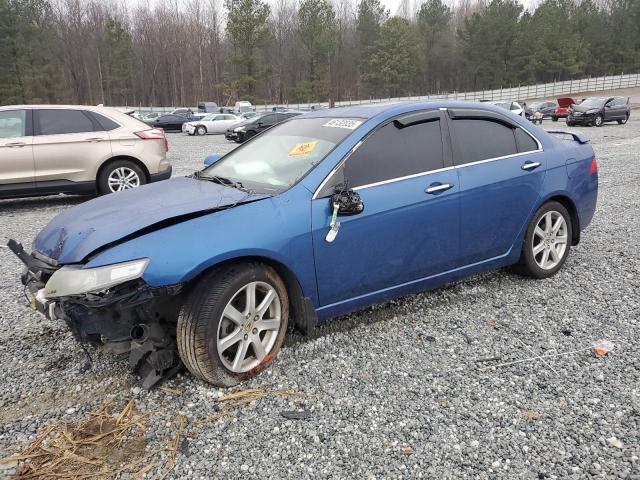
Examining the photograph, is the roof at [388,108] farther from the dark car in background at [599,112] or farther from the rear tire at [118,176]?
the dark car in background at [599,112]

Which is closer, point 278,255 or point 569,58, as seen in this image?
point 278,255

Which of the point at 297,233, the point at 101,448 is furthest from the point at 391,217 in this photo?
the point at 101,448

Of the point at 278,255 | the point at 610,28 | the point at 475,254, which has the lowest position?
the point at 475,254

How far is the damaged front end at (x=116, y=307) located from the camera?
2.47 meters

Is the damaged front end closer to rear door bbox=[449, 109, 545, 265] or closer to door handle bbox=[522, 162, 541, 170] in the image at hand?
rear door bbox=[449, 109, 545, 265]

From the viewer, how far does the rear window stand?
7668mm

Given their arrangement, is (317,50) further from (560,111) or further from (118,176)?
(118,176)

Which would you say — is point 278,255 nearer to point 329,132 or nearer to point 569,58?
point 329,132

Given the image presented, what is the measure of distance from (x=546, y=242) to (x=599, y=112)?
80.1ft

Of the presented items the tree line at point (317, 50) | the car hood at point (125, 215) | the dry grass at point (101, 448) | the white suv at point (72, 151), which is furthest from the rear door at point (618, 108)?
Answer: the tree line at point (317, 50)

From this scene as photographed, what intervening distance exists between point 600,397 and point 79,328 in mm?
2780

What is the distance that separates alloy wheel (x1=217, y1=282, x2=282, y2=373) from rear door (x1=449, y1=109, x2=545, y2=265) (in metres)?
1.57

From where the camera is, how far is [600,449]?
A: 7.59ft

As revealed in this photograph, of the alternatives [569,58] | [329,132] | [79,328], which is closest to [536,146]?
[329,132]
